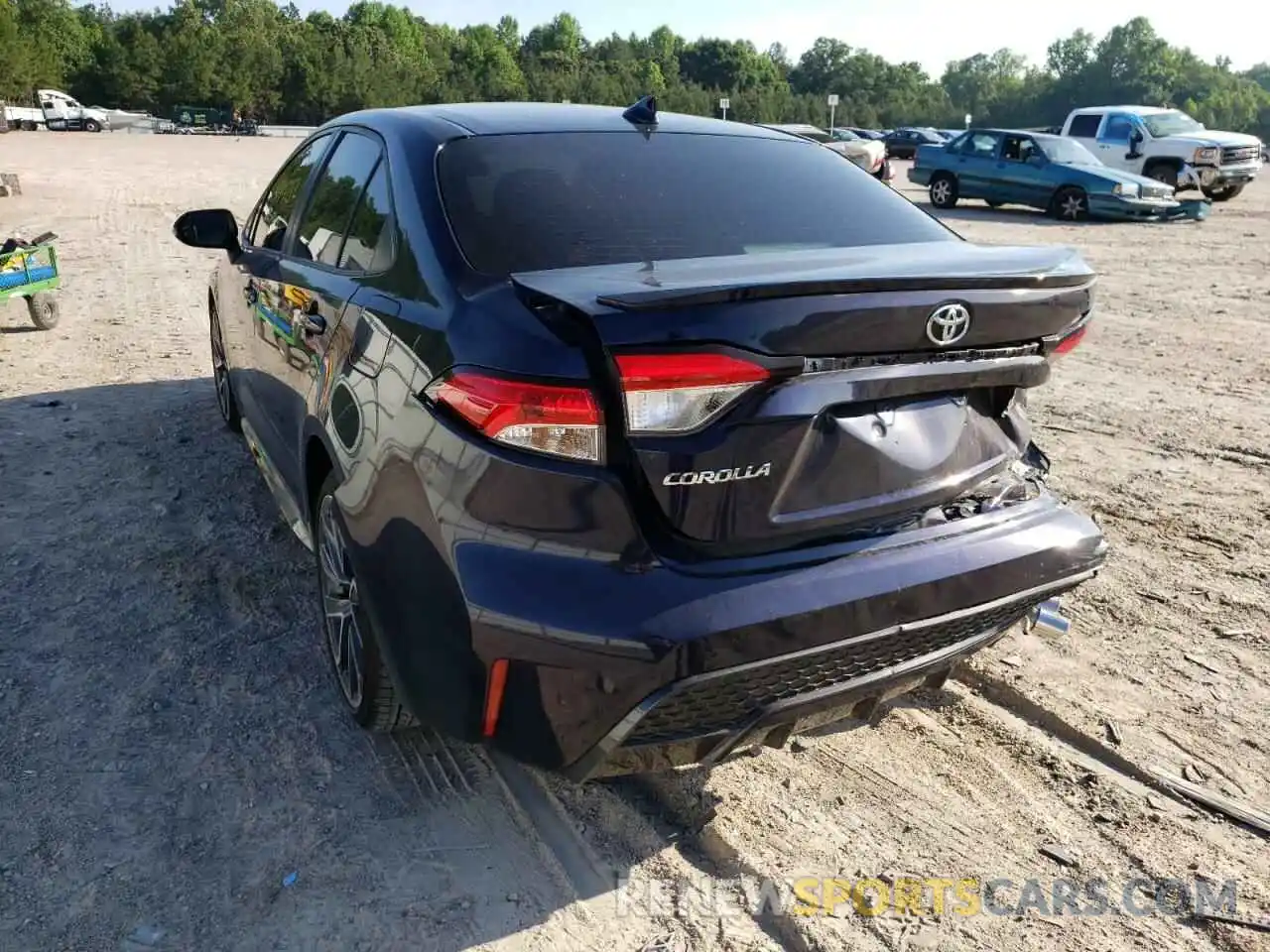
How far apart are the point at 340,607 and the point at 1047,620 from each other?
6.61ft

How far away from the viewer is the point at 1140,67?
126 m

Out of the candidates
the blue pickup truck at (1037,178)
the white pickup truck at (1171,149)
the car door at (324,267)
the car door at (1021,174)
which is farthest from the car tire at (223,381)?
the white pickup truck at (1171,149)

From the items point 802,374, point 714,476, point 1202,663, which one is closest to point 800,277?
point 802,374

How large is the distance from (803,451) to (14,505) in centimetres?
392

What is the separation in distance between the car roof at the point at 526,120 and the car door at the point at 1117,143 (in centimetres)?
2043

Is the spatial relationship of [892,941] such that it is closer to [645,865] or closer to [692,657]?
[645,865]

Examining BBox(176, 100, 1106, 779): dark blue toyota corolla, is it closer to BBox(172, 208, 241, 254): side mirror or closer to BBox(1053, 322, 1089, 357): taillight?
BBox(1053, 322, 1089, 357): taillight

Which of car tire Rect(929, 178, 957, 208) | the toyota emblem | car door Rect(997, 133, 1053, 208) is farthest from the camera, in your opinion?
car tire Rect(929, 178, 957, 208)

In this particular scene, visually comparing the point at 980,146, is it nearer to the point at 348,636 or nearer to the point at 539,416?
the point at 348,636

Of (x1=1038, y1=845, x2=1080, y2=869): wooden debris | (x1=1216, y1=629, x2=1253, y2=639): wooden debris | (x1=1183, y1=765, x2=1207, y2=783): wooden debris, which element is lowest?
(x1=1038, y1=845, x2=1080, y2=869): wooden debris

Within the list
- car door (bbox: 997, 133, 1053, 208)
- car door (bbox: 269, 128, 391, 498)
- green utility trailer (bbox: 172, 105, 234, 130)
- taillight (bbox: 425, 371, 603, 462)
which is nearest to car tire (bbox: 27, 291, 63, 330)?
car door (bbox: 269, 128, 391, 498)

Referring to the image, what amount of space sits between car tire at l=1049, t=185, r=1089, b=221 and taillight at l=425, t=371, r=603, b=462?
1819cm

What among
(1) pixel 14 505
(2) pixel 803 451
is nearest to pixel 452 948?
(2) pixel 803 451

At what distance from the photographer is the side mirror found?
Answer: 4.18 meters
